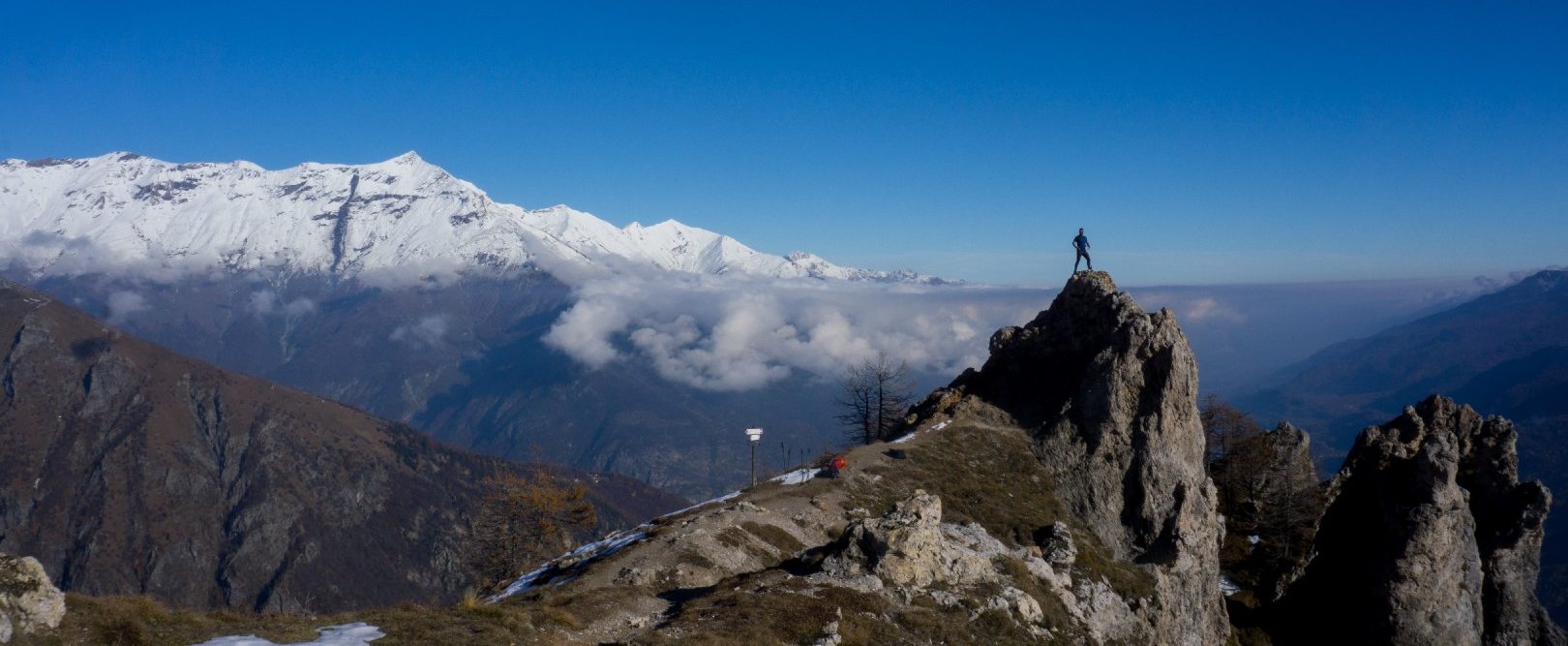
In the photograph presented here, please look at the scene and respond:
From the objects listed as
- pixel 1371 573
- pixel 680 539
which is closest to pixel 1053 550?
pixel 680 539

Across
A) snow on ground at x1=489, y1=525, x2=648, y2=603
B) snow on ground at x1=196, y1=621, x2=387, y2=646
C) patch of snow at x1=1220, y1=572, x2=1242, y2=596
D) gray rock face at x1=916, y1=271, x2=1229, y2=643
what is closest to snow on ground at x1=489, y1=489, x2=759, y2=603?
snow on ground at x1=489, y1=525, x2=648, y2=603

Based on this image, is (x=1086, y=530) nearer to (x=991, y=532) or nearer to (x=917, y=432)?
(x=991, y=532)

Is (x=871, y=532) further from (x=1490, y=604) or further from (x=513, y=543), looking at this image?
(x=1490, y=604)

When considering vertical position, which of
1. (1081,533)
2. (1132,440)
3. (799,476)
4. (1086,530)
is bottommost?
(1086,530)

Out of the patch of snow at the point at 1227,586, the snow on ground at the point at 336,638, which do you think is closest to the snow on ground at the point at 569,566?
the snow on ground at the point at 336,638

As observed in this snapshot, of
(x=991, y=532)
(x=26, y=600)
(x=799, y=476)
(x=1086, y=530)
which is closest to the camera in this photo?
(x=26, y=600)

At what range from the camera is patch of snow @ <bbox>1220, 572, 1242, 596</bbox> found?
2606 inches

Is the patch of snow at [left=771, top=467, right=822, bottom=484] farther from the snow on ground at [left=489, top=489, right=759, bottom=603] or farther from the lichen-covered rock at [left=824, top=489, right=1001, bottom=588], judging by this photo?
the lichen-covered rock at [left=824, top=489, right=1001, bottom=588]

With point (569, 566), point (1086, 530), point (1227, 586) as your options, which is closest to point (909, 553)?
point (569, 566)

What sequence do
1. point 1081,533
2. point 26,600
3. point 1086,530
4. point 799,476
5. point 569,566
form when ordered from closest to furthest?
point 26,600
point 569,566
point 1081,533
point 1086,530
point 799,476

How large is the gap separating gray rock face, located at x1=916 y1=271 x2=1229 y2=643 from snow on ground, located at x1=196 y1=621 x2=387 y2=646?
4489 cm

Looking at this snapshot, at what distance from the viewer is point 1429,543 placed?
61656 mm

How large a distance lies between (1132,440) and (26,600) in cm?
6181

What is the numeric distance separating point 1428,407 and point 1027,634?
6118 centimetres
